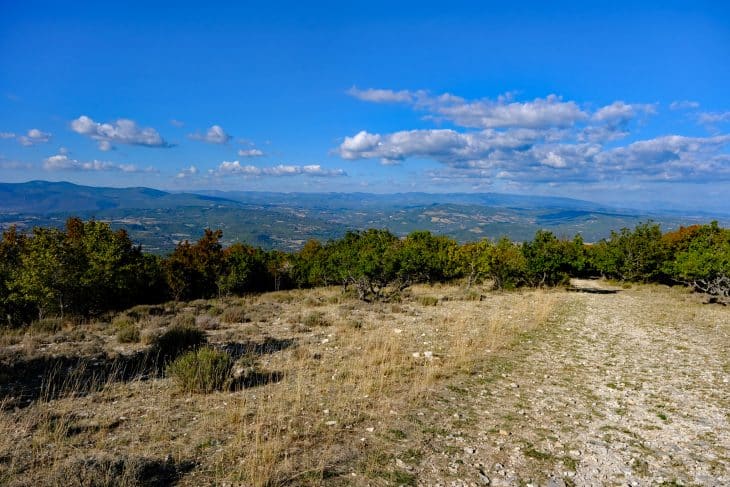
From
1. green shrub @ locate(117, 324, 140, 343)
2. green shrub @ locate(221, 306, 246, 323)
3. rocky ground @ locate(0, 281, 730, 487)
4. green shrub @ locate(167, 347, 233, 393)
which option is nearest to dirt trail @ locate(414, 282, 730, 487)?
rocky ground @ locate(0, 281, 730, 487)

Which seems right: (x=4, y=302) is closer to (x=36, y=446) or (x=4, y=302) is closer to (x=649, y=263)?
(x=36, y=446)

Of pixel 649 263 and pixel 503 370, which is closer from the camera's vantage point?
pixel 503 370

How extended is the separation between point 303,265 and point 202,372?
34.0 m

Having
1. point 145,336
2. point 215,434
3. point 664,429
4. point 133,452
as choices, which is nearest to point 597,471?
point 664,429

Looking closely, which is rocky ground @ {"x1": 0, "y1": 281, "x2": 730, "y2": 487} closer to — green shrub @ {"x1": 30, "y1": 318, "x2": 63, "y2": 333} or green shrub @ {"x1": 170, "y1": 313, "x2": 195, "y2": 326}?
green shrub @ {"x1": 30, "y1": 318, "x2": 63, "y2": 333}

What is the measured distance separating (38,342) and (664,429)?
62.5 feet

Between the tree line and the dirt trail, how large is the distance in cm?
1500

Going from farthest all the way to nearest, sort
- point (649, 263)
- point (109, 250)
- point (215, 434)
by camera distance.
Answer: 1. point (649, 263)
2. point (109, 250)
3. point (215, 434)

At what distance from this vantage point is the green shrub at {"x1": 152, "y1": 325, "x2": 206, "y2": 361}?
12619 mm

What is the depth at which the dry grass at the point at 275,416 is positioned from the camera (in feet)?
18.7

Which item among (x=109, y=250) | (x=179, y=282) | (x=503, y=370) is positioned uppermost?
(x=109, y=250)

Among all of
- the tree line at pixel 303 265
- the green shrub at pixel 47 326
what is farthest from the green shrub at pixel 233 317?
the tree line at pixel 303 265

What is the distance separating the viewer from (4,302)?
20.9m

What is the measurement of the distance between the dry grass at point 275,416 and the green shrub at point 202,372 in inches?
11.7
